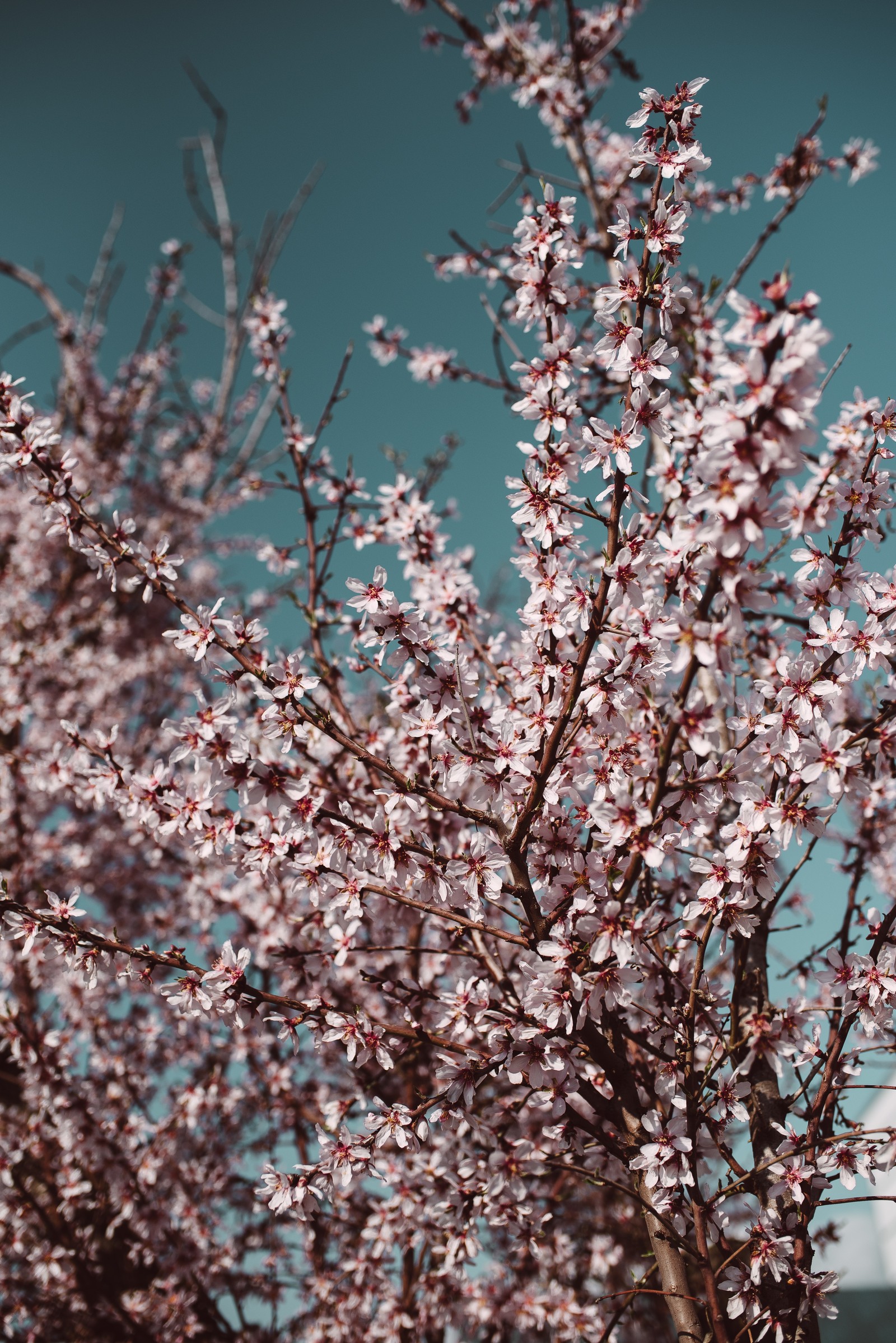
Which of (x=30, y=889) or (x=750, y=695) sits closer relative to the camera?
(x=750, y=695)

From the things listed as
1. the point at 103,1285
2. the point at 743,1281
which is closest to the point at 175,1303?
the point at 103,1285

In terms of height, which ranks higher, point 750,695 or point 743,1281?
point 750,695

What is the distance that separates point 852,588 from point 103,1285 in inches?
221

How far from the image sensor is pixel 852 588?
2.22 m

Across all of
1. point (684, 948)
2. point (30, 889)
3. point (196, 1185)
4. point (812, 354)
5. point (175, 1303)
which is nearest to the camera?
point (812, 354)

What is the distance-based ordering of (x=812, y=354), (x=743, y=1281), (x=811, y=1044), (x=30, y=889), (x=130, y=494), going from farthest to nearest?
(x=130, y=494) < (x=30, y=889) < (x=811, y=1044) < (x=743, y=1281) < (x=812, y=354)

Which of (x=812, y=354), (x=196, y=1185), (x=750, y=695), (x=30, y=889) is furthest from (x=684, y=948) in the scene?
(x=30, y=889)

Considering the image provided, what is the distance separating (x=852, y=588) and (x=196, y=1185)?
554 centimetres

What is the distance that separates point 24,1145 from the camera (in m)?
4.39

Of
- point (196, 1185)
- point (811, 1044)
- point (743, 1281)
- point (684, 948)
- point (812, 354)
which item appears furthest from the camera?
point (196, 1185)

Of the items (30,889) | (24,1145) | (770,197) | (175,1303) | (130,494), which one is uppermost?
(130,494)

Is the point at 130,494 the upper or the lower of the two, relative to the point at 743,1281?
upper

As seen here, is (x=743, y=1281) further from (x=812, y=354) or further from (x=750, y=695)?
(x=812, y=354)

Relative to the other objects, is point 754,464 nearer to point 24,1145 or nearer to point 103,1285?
point 24,1145
